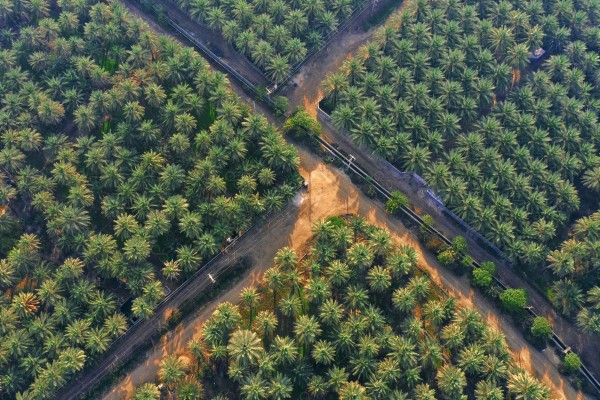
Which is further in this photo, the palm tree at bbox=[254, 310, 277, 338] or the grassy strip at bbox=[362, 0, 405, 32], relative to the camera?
the grassy strip at bbox=[362, 0, 405, 32]

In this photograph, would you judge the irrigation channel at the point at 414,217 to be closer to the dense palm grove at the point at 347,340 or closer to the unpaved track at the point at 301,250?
the unpaved track at the point at 301,250

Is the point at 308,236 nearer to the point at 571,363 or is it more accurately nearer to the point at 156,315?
the point at 156,315

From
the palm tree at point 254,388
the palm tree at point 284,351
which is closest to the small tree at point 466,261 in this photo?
the palm tree at point 284,351

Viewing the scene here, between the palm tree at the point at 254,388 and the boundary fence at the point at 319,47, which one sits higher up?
the boundary fence at the point at 319,47

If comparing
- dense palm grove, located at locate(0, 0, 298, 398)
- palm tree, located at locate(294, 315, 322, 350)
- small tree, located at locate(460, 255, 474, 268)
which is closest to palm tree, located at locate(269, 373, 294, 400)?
palm tree, located at locate(294, 315, 322, 350)

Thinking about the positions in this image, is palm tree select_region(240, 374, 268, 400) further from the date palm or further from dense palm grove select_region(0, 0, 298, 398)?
dense palm grove select_region(0, 0, 298, 398)

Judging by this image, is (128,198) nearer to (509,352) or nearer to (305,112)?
(305,112)
